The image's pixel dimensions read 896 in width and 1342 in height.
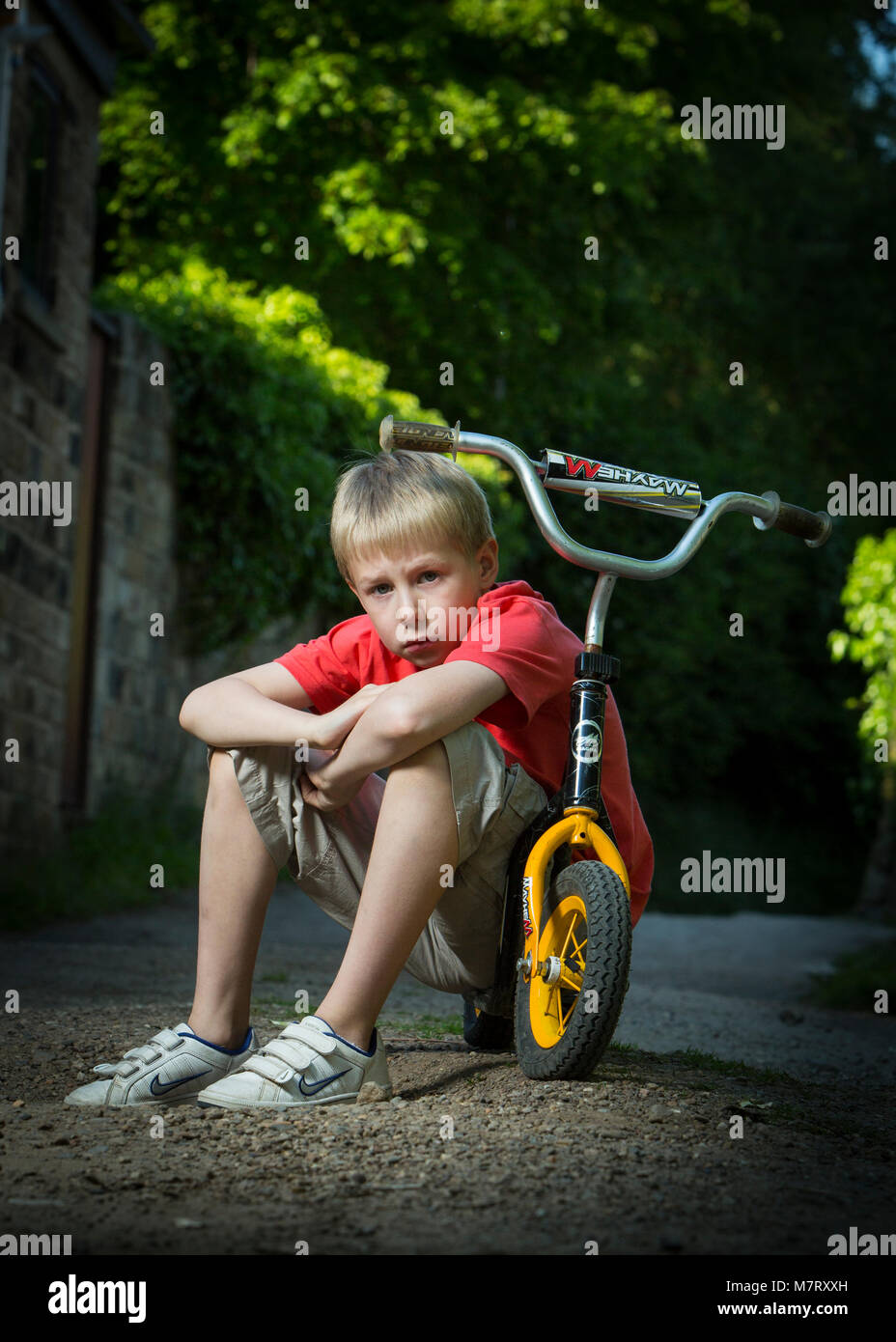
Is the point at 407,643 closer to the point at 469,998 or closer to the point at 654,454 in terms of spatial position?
the point at 469,998

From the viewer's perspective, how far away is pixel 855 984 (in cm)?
624

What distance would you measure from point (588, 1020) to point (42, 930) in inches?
150

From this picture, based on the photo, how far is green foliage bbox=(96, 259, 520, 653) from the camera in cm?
814

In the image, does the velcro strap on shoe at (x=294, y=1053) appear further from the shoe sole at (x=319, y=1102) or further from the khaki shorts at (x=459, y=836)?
the khaki shorts at (x=459, y=836)

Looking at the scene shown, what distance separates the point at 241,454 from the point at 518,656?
19.9 ft

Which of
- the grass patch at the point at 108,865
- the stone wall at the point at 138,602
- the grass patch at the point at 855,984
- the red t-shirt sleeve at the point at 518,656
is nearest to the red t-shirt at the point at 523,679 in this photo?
the red t-shirt sleeve at the point at 518,656

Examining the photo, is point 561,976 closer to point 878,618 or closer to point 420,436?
point 420,436

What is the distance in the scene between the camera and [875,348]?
52.9 feet

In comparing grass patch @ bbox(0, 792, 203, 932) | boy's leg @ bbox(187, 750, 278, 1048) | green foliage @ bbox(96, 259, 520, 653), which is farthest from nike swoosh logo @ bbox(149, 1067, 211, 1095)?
green foliage @ bbox(96, 259, 520, 653)

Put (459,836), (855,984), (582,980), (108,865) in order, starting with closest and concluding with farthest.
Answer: (582,980)
(459,836)
(855,984)
(108,865)

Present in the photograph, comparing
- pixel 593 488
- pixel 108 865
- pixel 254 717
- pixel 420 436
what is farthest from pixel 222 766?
pixel 108 865

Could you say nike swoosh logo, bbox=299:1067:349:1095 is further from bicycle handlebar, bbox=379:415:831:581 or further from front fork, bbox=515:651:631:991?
bicycle handlebar, bbox=379:415:831:581

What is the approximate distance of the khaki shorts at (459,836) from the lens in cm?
229

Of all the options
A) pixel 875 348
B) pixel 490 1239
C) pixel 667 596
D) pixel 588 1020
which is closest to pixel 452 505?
pixel 588 1020
